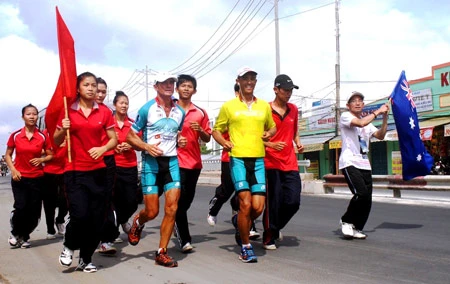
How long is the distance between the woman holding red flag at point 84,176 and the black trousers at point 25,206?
6.68 ft

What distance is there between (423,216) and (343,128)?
348 cm

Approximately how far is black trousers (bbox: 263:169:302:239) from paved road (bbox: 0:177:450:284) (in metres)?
0.33

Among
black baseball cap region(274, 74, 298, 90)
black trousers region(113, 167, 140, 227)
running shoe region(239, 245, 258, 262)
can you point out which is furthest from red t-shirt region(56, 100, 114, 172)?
black baseball cap region(274, 74, 298, 90)

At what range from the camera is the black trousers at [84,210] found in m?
4.89

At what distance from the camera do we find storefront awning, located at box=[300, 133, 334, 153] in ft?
109

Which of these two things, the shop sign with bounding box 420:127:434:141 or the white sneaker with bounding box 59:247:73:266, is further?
the shop sign with bounding box 420:127:434:141

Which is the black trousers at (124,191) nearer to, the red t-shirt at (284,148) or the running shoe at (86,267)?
the running shoe at (86,267)

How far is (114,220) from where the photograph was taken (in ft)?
20.2

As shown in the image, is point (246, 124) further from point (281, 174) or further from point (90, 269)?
point (90, 269)

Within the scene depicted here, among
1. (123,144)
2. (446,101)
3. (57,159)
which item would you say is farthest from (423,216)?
(446,101)

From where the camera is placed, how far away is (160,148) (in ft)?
17.7

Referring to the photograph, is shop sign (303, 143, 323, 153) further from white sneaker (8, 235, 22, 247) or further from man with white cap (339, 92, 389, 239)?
white sneaker (8, 235, 22, 247)

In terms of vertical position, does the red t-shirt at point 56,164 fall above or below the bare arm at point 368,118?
below

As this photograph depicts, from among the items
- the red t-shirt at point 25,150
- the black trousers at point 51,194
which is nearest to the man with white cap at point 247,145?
the red t-shirt at point 25,150
